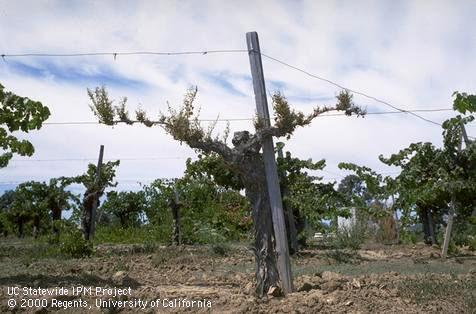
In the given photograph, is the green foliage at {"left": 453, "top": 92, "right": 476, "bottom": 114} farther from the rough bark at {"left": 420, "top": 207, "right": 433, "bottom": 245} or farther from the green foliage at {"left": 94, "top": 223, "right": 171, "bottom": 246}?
the green foliage at {"left": 94, "top": 223, "right": 171, "bottom": 246}

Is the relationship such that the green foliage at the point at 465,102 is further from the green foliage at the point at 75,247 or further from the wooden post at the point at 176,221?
the wooden post at the point at 176,221

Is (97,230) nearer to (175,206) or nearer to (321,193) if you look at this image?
(175,206)

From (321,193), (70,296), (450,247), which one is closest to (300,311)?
(70,296)

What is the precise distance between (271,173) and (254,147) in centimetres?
42

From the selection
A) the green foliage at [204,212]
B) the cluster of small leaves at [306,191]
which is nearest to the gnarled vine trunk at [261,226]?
the cluster of small leaves at [306,191]

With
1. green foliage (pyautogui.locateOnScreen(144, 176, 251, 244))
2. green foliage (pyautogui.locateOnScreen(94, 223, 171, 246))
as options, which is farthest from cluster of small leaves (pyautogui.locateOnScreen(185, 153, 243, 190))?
green foliage (pyautogui.locateOnScreen(94, 223, 171, 246))

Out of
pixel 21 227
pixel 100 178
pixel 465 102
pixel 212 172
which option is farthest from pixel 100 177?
pixel 21 227

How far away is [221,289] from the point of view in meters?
7.06

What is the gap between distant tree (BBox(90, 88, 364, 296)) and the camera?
6.56 metres

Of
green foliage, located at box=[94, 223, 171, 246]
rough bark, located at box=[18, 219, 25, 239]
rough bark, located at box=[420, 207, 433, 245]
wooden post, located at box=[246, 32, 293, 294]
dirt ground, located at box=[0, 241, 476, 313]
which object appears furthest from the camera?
rough bark, located at box=[18, 219, 25, 239]

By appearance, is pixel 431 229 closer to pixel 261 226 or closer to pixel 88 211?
pixel 261 226

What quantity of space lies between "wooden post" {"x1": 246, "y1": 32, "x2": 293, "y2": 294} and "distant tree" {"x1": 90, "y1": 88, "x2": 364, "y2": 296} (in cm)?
12

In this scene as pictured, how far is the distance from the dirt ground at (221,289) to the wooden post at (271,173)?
354 millimetres

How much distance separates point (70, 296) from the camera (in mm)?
6465
